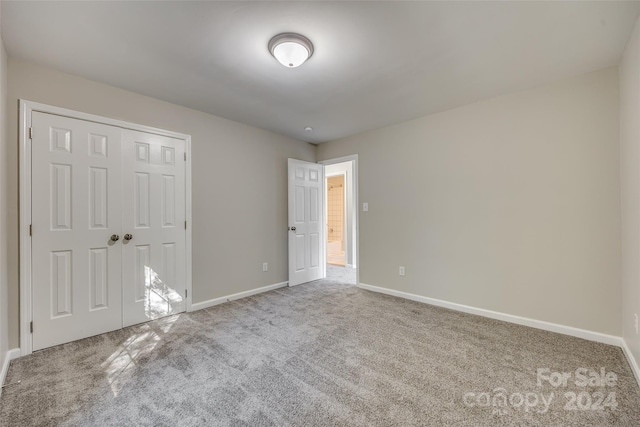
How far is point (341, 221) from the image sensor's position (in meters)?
6.89

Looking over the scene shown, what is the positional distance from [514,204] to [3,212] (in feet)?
14.3

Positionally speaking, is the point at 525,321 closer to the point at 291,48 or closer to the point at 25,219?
the point at 291,48

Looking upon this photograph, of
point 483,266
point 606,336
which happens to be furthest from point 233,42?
point 606,336

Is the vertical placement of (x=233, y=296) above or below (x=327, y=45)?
below

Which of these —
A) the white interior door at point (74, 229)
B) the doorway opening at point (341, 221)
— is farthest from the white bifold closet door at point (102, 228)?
the doorway opening at point (341, 221)

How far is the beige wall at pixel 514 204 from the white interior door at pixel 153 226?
2.60m

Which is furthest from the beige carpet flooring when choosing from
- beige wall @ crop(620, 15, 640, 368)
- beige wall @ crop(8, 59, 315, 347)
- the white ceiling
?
the white ceiling

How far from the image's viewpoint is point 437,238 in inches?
128

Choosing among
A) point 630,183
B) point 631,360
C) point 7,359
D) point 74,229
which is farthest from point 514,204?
point 7,359

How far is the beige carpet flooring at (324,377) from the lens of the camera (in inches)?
58.6

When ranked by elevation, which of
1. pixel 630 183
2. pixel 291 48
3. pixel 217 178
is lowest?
pixel 630 183

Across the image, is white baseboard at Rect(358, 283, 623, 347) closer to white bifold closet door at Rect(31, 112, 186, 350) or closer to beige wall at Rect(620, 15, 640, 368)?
beige wall at Rect(620, 15, 640, 368)

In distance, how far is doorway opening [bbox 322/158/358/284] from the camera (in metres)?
5.15

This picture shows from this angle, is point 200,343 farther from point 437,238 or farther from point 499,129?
point 499,129
